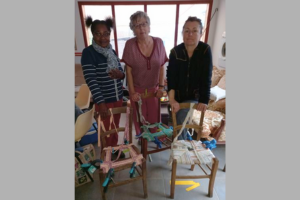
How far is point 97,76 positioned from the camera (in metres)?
1.59

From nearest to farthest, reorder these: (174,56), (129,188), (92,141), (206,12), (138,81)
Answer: (174,56) → (129,188) → (138,81) → (92,141) → (206,12)

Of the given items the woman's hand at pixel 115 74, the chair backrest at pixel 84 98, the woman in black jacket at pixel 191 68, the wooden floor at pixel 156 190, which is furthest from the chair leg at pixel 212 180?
the chair backrest at pixel 84 98

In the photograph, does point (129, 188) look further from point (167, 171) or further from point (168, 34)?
point (168, 34)

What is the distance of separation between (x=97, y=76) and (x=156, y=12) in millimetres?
3302

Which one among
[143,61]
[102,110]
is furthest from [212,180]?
[143,61]

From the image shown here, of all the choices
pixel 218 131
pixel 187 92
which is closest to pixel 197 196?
pixel 218 131

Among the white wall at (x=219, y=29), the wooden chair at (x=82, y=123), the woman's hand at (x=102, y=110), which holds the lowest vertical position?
the wooden chair at (x=82, y=123)

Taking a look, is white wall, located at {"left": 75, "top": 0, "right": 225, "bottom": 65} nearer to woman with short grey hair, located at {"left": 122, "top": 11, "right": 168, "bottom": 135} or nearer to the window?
the window

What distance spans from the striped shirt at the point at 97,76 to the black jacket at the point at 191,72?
601 millimetres

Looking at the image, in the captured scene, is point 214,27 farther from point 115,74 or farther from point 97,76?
point 97,76

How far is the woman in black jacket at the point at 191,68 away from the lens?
1423 millimetres

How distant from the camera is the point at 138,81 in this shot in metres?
1.81

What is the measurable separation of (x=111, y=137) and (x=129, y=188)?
A: 570mm

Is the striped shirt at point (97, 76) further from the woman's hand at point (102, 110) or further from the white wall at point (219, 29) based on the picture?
the white wall at point (219, 29)
